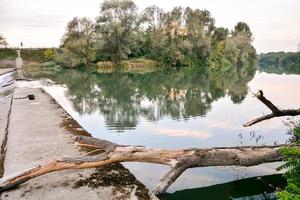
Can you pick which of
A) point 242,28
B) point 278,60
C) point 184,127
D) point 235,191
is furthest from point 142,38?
point 278,60

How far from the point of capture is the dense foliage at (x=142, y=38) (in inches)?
2500

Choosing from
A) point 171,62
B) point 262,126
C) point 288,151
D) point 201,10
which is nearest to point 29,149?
point 288,151

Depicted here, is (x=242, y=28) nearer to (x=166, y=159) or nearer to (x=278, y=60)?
(x=278, y=60)

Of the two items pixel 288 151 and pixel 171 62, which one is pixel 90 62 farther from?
pixel 288 151

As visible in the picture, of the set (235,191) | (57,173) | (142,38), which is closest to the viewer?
(57,173)

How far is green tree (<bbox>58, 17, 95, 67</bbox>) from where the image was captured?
62812mm

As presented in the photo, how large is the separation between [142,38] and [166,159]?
62191 millimetres

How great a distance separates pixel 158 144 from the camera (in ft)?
32.0

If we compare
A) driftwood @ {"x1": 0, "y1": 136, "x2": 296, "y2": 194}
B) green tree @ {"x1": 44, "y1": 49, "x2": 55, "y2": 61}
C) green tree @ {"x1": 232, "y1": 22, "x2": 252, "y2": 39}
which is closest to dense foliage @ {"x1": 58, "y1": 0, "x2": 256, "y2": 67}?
green tree @ {"x1": 44, "y1": 49, "x2": 55, "y2": 61}

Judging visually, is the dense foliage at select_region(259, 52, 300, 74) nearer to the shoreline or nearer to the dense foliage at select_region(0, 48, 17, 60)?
the dense foliage at select_region(0, 48, 17, 60)

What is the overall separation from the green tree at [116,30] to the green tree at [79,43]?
6.06 feet

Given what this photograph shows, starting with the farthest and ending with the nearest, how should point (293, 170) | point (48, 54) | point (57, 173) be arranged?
point (48, 54), point (57, 173), point (293, 170)

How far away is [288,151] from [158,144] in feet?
23.2

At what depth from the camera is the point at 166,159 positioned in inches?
214
